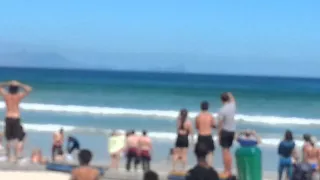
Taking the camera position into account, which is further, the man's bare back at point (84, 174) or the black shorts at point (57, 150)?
the black shorts at point (57, 150)

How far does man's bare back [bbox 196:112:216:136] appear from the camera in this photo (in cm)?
1153

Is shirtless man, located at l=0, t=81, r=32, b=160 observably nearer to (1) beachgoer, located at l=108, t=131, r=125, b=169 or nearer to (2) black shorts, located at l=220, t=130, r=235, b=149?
(1) beachgoer, located at l=108, t=131, r=125, b=169

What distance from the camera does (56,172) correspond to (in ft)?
38.3

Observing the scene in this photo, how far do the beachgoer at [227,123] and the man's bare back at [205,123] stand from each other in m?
0.40

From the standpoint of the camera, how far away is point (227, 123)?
11016 millimetres

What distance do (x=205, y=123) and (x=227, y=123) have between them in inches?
25.7

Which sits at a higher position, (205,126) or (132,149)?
(205,126)

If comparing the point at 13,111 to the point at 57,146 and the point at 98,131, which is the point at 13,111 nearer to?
the point at 57,146

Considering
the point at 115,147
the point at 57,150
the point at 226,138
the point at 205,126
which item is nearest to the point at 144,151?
the point at 115,147

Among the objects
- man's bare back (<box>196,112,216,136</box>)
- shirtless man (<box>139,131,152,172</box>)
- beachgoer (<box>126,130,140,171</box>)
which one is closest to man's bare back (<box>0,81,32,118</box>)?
beachgoer (<box>126,130,140,171</box>)

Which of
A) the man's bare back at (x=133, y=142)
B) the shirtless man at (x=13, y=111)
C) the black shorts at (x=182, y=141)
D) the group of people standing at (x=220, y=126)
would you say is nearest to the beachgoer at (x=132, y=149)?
the man's bare back at (x=133, y=142)

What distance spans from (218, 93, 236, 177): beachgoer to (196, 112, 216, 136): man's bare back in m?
0.40

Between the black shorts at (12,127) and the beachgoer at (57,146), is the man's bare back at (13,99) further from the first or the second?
the beachgoer at (57,146)

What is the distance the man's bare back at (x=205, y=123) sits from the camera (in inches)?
454
